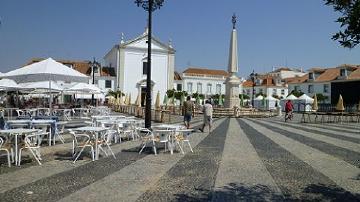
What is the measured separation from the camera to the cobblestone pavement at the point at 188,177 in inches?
246

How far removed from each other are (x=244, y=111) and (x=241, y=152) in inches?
1135

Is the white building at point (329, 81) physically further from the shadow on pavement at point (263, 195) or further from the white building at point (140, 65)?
the shadow on pavement at point (263, 195)

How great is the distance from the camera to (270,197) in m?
6.27

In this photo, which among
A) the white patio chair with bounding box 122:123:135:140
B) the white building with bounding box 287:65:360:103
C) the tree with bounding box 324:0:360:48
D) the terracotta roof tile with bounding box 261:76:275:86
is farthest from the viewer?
the terracotta roof tile with bounding box 261:76:275:86

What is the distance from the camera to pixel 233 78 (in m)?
40.2

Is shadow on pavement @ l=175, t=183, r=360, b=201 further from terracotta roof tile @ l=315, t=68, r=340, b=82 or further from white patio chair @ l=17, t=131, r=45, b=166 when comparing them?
terracotta roof tile @ l=315, t=68, r=340, b=82

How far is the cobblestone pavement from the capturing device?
6.25 meters

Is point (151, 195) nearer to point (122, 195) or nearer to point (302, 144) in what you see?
point (122, 195)

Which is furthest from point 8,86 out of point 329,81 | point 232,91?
point 329,81

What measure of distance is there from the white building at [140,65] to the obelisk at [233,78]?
3048 cm

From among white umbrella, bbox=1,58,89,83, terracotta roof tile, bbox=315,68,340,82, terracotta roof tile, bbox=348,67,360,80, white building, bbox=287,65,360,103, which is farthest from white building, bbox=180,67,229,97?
white umbrella, bbox=1,58,89,83

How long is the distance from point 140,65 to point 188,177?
6508cm

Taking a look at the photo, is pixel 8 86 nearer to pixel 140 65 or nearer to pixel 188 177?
pixel 188 177

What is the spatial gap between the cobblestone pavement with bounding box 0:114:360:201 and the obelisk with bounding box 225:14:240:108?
28.7m
